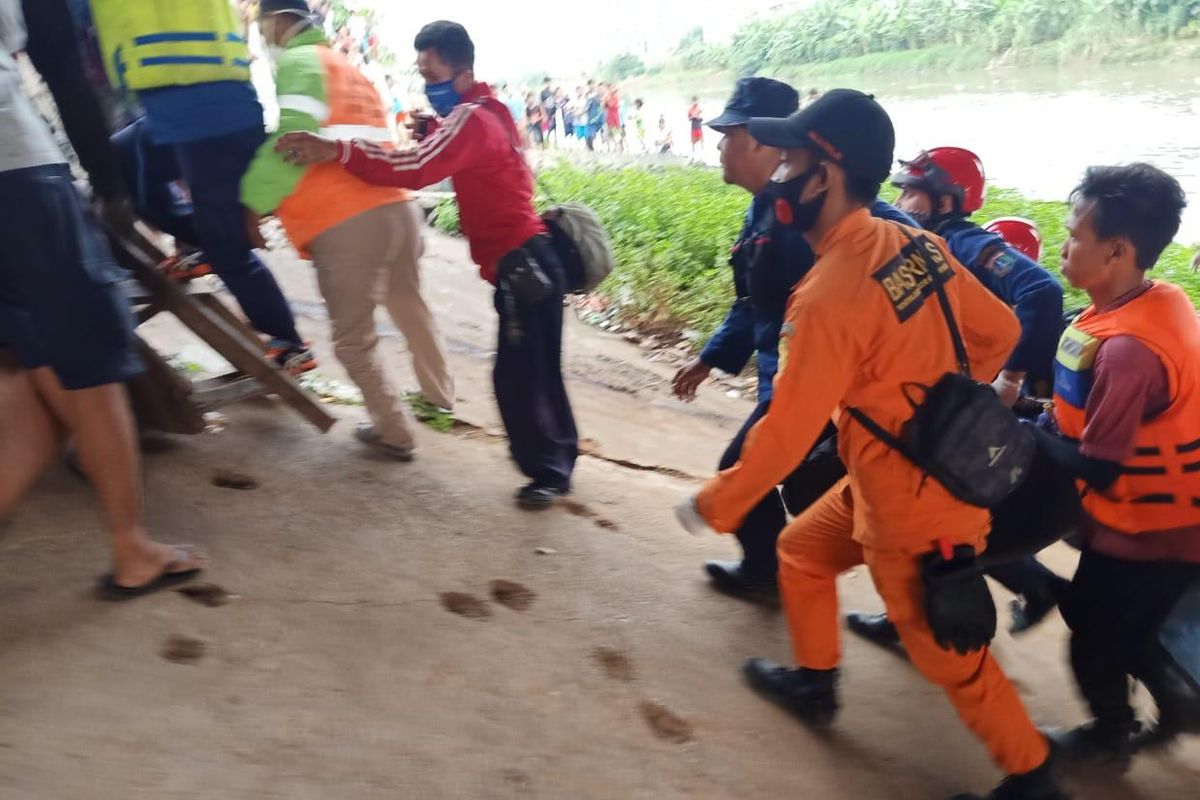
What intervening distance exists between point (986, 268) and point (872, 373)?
5.69 feet

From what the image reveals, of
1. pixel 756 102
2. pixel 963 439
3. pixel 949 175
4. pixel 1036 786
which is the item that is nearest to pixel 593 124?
pixel 949 175

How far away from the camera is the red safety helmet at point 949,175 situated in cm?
361

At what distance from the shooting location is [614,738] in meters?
2.21

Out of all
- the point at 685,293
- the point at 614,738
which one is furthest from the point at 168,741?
the point at 685,293

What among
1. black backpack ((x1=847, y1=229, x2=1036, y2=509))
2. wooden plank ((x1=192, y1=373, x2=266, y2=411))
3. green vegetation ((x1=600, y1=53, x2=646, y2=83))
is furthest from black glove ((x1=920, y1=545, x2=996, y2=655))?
green vegetation ((x1=600, y1=53, x2=646, y2=83))

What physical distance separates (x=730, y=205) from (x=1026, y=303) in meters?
6.54

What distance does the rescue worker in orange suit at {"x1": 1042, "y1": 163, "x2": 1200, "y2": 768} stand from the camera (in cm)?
220

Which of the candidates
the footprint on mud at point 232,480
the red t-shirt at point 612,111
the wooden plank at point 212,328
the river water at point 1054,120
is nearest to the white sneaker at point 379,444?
the wooden plank at point 212,328

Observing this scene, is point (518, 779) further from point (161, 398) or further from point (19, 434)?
point (161, 398)

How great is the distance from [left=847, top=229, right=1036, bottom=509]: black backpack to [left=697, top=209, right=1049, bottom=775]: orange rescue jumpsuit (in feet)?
0.09

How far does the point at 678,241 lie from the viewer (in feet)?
28.0

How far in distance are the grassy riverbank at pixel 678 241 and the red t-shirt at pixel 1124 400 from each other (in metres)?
3.74

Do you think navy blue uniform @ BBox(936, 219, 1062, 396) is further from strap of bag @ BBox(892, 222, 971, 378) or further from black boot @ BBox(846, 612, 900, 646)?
strap of bag @ BBox(892, 222, 971, 378)

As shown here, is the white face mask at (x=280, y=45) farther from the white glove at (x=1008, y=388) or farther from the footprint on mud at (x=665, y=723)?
the white glove at (x=1008, y=388)
